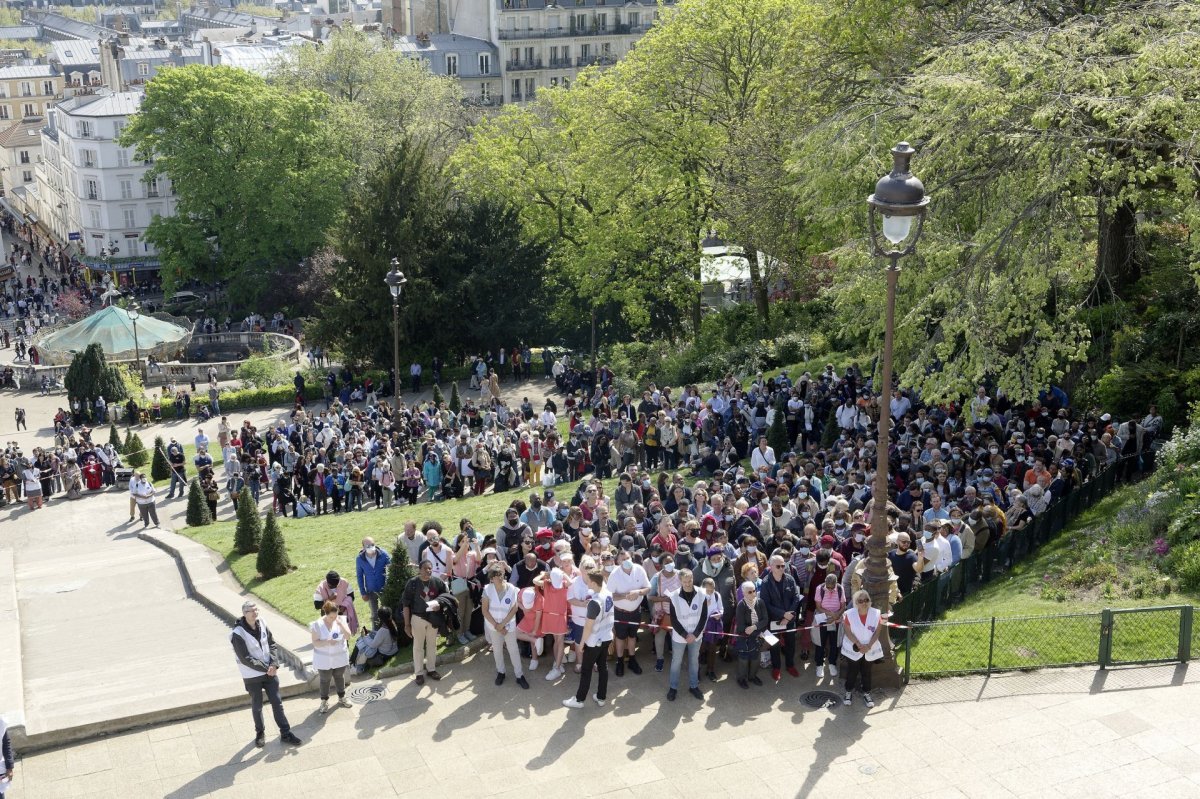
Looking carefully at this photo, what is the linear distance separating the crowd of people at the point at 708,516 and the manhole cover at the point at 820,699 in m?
0.22

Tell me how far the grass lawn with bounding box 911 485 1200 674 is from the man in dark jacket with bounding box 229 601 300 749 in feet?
23.8

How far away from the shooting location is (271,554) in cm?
2139

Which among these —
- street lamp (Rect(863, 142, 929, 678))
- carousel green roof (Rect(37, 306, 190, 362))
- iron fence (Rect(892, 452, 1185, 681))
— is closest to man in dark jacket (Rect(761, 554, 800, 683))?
street lamp (Rect(863, 142, 929, 678))

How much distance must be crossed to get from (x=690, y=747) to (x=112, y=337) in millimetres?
45851

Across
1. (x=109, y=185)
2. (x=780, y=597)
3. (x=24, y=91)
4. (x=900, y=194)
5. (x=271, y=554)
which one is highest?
(x=24, y=91)

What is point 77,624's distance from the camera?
18906mm

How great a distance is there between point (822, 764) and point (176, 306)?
209 ft

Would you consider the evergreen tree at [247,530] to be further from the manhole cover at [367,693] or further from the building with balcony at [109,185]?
the building with balcony at [109,185]

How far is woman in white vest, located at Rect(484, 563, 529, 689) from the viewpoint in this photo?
14.7 metres

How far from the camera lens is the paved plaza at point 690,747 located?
12695mm

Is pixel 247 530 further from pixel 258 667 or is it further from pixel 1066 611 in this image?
pixel 1066 611

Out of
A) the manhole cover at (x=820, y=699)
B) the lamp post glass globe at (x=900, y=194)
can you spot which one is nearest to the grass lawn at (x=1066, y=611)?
the manhole cover at (x=820, y=699)

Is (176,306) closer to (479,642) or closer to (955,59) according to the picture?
(955,59)

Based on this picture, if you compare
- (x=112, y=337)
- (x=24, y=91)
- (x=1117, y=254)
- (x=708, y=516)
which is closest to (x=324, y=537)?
(x=708, y=516)
